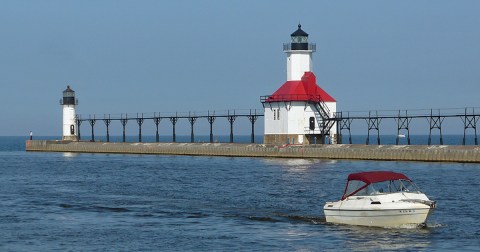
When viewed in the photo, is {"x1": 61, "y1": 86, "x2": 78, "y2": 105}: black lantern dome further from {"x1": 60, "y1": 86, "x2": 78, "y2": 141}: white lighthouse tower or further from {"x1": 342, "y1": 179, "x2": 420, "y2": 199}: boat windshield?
{"x1": 342, "y1": 179, "x2": 420, "y2": 199}: boat windshield

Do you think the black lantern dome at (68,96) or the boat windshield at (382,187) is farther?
the black lantern dome at (68,96)

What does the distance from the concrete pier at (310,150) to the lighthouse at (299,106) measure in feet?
9.80

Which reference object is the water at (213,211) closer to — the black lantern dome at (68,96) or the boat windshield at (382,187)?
the boat windshield at (382,187)

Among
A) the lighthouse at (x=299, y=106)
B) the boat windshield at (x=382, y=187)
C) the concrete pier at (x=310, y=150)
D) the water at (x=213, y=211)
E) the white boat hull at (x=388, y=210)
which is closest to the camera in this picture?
the water at (x=213, y=211)

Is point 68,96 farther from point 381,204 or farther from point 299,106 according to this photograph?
point 381,204

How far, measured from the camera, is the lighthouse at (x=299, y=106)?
97.7 meters

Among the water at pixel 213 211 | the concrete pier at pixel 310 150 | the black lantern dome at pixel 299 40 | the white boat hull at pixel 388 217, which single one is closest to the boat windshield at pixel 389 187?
the white boat hull at pixel 388 217

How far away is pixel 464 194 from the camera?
165 ft

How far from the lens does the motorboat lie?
35.4 metres

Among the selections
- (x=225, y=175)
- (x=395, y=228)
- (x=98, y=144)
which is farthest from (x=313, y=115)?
→ (x=395, y=228)

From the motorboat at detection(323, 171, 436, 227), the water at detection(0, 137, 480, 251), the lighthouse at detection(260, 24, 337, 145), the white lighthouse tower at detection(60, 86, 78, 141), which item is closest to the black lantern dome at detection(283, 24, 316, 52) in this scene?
the lighthouse at detection(260, 24, 337, 145)

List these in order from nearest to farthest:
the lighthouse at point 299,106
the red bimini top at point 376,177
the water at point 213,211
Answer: the water at point 213,211 < the red bimini top at point 376,177 < the lighthouse at point 299,106

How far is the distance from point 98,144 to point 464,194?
83467 millimetres

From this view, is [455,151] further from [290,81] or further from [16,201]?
[16,201]
